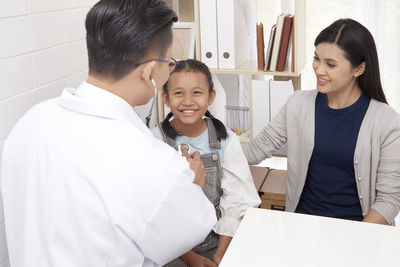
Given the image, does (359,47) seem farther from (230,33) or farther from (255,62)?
(255,62)

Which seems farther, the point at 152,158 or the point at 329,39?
the point at 329,39

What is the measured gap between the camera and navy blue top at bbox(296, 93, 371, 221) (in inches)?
74.6

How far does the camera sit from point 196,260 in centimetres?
168

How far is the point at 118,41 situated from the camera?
1171 millimetres

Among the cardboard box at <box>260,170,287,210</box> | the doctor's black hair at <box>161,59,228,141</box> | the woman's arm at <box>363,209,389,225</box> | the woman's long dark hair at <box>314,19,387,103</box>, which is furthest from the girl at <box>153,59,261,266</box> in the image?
the cardboard box at <box>260,170,287,210</box>

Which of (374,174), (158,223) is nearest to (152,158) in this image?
(158,223)

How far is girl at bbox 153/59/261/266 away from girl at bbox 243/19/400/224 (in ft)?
1.06

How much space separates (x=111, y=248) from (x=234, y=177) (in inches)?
29.8

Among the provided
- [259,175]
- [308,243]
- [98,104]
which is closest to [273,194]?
[259,175]

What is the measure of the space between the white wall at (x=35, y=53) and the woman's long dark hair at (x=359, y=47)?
944 mm

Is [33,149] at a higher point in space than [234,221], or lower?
higher

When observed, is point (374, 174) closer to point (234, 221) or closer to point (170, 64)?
point (234, 221)

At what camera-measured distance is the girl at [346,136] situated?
71.8 inches

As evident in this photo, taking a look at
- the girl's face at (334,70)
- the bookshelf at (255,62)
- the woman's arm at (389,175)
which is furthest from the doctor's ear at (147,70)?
the bookshelf at (255,62)
